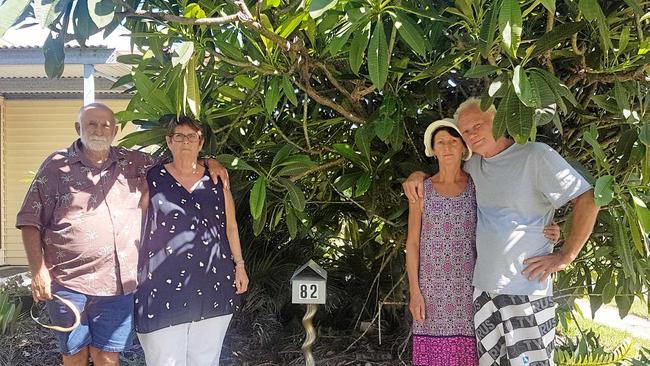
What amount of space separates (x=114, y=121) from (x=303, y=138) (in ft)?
3.25

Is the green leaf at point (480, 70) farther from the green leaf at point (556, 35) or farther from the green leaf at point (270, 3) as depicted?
the green leaf at point (270, 3)

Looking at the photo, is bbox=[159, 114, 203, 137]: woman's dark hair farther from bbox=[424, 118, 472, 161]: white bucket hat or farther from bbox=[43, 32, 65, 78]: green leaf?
bbox=[424, 118, 472, 161]: white bucket hat

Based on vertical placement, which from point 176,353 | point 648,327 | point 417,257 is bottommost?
point 648,327

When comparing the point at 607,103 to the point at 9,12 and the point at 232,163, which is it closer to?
the point at 232,163

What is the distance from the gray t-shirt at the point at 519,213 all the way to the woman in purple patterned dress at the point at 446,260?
5.2 inches

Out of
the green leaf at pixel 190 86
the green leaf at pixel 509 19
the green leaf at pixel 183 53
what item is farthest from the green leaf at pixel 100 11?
the green leaf at pixel 509 19

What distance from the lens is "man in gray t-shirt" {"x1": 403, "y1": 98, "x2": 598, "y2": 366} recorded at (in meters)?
1.98

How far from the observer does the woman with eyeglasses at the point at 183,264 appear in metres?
2.30

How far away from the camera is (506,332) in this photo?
6.65ft

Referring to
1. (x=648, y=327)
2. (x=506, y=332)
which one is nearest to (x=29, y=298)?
(x=506, y=332)

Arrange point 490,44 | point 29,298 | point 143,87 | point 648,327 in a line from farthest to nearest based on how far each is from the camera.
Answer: point 648,327
point 29,298
point 143,87
point 490,44

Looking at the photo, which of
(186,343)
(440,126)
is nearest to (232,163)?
(186,343)

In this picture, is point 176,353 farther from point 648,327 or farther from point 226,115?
point 648,327

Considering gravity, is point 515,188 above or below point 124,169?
below
